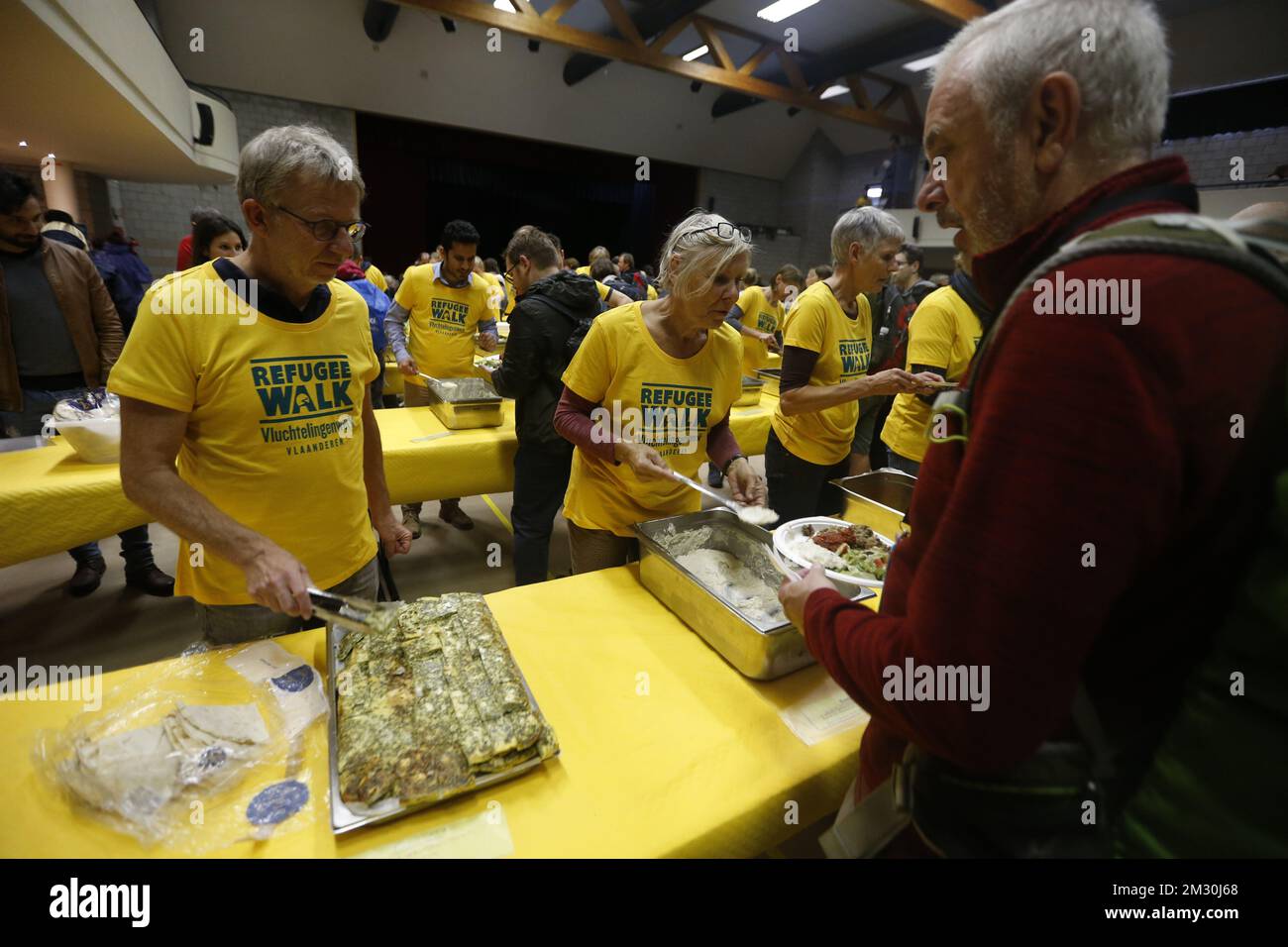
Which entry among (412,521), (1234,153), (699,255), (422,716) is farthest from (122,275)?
(1234,153)

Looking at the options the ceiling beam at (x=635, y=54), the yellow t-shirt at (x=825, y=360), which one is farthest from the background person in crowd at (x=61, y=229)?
the yellow t-shirt at (x=825, y=360)

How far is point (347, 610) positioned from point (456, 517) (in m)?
3.22

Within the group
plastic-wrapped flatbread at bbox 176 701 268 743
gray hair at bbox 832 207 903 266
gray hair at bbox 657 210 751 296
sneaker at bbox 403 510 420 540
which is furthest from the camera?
sneaker at bbox 403 510 420 540

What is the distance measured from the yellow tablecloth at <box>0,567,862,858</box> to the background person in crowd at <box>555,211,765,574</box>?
537mm

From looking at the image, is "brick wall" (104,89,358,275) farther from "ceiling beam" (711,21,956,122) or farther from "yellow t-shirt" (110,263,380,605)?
"yellow t-shirt" (110,263,380,605)

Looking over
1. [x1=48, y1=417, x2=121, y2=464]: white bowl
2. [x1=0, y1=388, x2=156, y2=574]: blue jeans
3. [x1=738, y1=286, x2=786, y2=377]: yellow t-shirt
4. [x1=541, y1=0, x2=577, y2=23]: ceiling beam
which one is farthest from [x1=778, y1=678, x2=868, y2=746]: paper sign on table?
[x1=541, y1=0, x2=577, y2=23]: ceiling beam

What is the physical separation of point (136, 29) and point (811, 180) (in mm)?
12573

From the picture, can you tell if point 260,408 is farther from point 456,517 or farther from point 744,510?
point 456,517

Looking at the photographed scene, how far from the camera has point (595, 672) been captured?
1223mm

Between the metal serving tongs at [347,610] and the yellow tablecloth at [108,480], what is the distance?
1741 mm

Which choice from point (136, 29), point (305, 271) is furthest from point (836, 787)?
point (136, 29)

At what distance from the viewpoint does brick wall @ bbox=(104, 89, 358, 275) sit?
8727 mm

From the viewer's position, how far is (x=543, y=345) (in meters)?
2.51

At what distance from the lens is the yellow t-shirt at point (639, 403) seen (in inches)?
70.1
